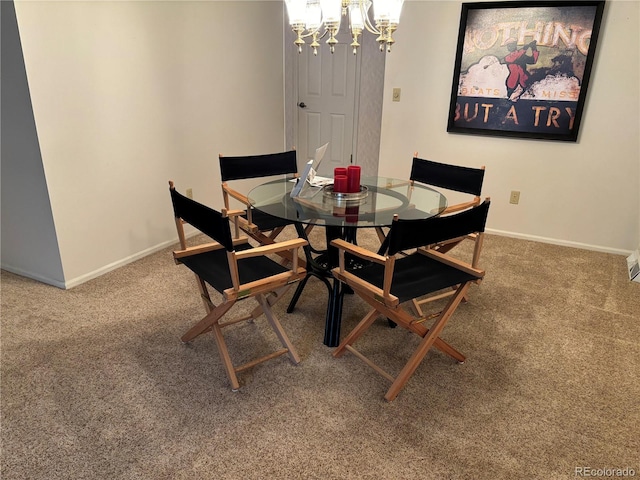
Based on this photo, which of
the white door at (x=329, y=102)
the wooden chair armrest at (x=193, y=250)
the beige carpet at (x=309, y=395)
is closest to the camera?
the beige carpet at (x=309, y=395)

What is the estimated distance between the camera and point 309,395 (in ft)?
6.44

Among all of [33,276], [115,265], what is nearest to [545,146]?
[115,265]

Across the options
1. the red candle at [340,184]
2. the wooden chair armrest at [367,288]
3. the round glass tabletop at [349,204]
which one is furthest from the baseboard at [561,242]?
the wooden chair armrest at [367,288]

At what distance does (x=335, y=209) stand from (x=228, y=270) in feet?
2.02

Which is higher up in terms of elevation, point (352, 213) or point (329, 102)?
point (329, 102)

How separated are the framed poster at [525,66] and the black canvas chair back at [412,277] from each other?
1.96 metres

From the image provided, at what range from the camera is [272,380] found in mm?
2057

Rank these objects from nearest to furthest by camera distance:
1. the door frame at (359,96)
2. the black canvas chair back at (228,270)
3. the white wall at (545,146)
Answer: the black canvas chair back at (228,270), the white wall at (545,146), the door frame at (359,96)

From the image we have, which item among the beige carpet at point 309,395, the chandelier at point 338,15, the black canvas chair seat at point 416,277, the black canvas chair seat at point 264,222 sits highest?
the chandelier at point 338,15

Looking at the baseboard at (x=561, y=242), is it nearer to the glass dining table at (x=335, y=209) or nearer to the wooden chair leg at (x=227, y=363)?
the glass dining table at (x=335, y=209)

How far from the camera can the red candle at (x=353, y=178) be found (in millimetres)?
2398

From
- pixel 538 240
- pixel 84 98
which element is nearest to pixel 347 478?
pixel 84 98

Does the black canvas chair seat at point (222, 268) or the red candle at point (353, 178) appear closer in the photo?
the black canvas chair seat at point (222, 268)

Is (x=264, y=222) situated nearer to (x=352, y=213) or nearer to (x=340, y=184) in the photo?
(x=340, y=184)
